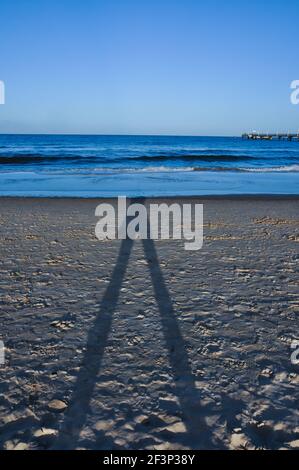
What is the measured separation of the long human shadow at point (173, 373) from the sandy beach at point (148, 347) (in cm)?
1

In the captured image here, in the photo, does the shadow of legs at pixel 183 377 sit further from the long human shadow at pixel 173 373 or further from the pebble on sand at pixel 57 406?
the pebble on sand at pixel 57 406

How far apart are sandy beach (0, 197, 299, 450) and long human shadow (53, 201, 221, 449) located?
0.4 inches

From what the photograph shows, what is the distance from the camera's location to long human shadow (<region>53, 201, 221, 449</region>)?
2.32m

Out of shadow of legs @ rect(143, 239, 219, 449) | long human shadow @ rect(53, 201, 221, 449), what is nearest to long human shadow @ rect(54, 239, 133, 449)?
long human shadow @ rect(53, 201, 221, 449)

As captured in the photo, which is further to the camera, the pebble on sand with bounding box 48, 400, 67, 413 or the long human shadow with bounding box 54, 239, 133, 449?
the pebble on sand with bounding box 48, 400, 67, 413

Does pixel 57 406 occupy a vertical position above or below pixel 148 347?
below

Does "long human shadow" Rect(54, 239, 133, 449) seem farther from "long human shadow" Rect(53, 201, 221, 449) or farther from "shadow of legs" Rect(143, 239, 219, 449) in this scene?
"shadow of legs" Rect(143, 239, 219, 449)

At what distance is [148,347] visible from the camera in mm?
3344

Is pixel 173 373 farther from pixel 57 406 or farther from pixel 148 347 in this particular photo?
pixel 57 406

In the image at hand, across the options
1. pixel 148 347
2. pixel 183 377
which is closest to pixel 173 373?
→ pixel 183 377

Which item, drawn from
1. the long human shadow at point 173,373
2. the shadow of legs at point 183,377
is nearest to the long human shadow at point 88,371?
the long human shadow at point 173,373

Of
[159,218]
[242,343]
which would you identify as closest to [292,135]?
[159,218]

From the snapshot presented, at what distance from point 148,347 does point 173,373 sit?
1.51 feet

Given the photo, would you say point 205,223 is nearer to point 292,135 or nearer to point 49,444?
point 49,444
